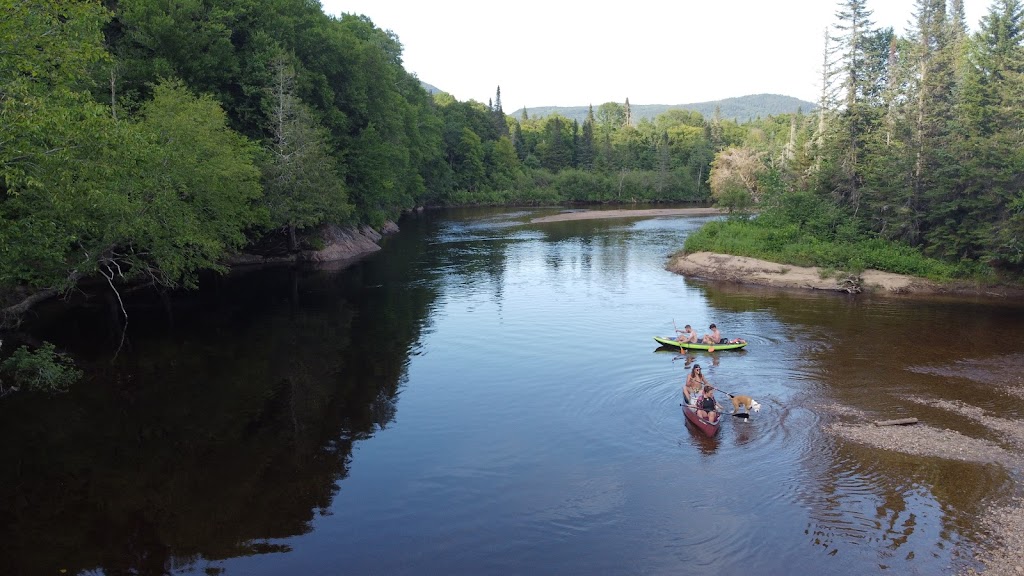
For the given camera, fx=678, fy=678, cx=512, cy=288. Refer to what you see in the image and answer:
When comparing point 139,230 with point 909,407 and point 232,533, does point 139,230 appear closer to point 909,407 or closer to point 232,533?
point 232,533

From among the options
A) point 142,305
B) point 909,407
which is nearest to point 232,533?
point 909,407

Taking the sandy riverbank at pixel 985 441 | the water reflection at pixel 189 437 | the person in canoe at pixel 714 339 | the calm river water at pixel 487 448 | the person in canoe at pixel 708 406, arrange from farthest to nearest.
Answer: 1. the person in canoe at pixel 714 339
2. the person in canoe at pixel 708 406
3. the water reflection at pixel 189 437
4. the calm river water at pixel 487 448
5. the sandy riverbank at pixel 985 441

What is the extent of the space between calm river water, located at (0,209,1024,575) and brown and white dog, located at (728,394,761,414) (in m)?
0.46

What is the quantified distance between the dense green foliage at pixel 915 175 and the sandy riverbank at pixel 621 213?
39.2m

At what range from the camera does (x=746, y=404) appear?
19438 mm

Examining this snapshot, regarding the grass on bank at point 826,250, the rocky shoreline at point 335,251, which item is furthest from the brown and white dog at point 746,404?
the rocky shoreline at point 335,251

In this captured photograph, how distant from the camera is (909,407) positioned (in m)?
20.0

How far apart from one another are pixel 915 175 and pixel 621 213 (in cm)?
6148

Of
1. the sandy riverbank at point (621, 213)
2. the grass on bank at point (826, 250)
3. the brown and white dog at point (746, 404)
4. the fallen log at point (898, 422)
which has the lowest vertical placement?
the fallen log at point (898, 422)

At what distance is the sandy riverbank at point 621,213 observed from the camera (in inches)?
3629

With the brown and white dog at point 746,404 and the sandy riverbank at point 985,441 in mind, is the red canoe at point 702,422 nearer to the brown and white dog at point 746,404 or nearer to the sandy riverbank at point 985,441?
the brown and white dog at point 746,404

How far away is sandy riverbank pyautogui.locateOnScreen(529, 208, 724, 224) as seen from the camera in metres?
92.2

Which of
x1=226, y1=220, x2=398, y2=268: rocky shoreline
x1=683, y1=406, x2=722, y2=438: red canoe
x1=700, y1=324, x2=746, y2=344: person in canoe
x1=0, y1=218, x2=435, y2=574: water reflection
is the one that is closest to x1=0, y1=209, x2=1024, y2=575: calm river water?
x1=0, y1=218, x2=435, y2=574: water reflection

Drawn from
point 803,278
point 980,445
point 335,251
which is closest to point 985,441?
point 980,445
